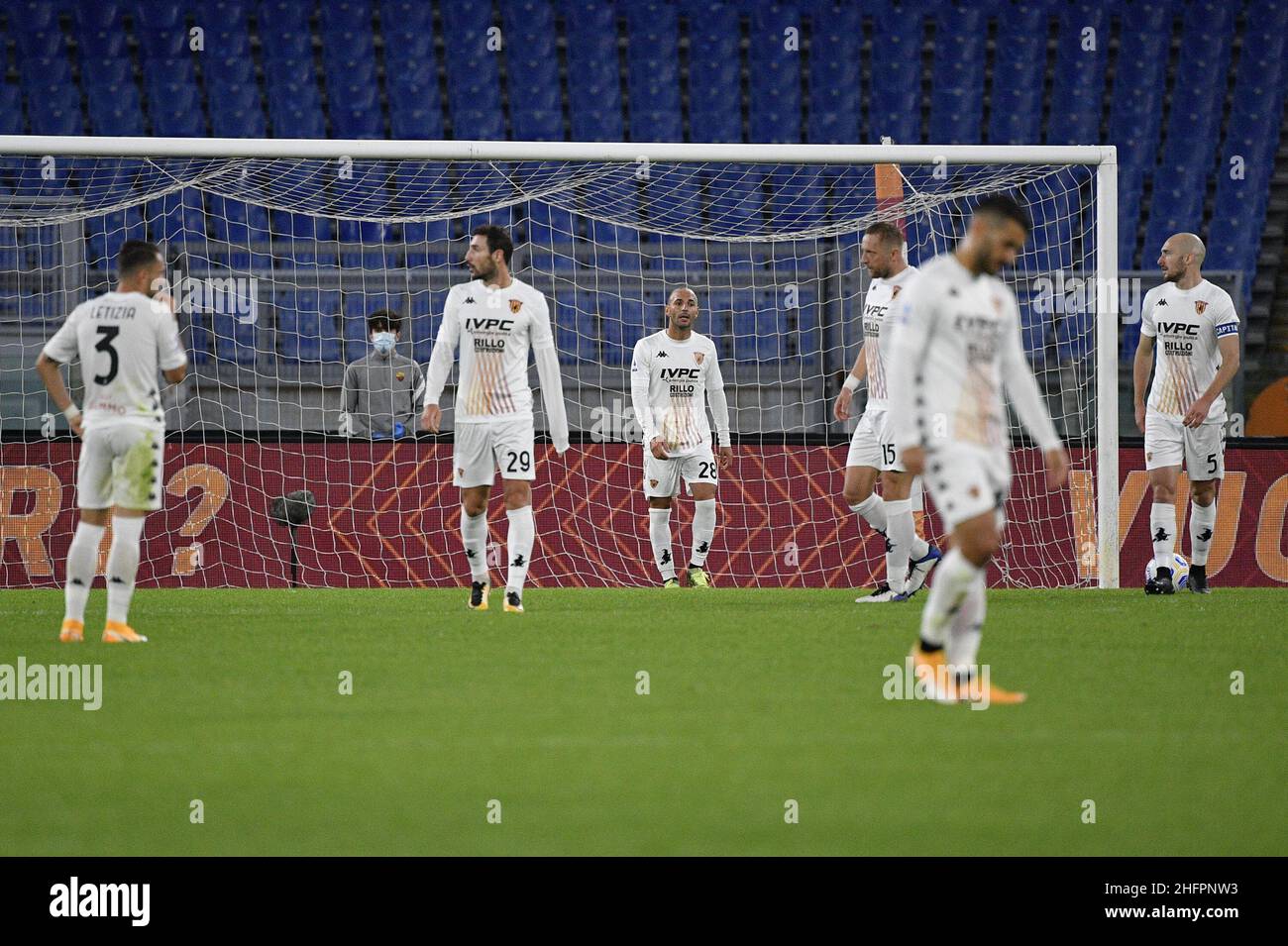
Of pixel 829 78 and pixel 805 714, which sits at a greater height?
pixel 829 78

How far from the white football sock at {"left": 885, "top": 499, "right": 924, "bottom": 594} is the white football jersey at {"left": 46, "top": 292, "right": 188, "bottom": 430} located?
4.37m

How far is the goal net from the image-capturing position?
1193 centimetres

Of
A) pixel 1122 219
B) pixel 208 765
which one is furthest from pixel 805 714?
pixel 1122 219

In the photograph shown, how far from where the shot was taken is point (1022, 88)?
60.9 ft

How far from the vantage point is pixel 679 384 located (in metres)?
11.7

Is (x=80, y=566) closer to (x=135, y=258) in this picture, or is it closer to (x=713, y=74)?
(x=135, y=258)

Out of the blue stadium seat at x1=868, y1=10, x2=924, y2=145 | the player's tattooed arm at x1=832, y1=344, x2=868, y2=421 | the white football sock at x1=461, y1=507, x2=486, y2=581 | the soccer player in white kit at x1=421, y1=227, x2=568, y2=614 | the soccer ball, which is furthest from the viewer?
the blue stadium seat at x1=868, y1=10, x2=924, y2=145

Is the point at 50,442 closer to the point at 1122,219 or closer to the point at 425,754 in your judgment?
the point at 425,754

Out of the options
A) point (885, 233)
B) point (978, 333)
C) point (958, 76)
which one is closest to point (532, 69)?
point (958, 76)

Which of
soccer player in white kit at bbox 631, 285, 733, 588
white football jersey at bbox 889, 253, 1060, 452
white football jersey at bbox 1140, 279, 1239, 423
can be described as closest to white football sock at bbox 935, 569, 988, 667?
white football jersey at bbox 889, 253, 1060, 452

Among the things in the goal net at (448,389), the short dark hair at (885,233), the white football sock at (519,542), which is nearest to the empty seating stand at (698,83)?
the goal net at (448,389)

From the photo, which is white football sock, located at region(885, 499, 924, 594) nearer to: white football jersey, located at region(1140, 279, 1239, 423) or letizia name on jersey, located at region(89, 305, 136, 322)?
white football jersey, located at region(1140, 279, 1239, 423)

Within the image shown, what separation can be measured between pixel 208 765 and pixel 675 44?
15934 millimetres

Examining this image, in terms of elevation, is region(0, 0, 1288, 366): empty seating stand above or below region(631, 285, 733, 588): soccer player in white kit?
above
